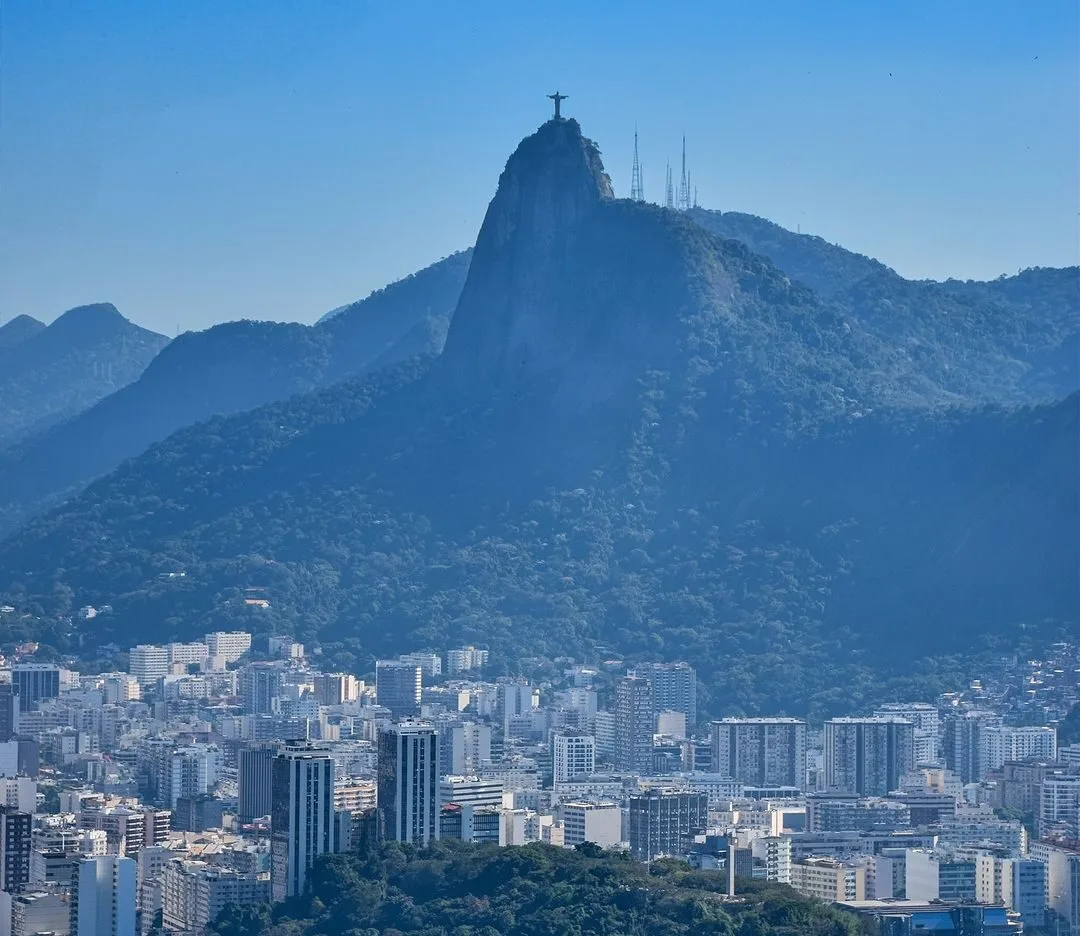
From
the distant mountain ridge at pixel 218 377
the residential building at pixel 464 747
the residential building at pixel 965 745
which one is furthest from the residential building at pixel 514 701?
the distant mountain ridge at pixel 218 377

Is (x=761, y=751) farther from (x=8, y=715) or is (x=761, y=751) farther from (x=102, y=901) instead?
(x=102, y=901)

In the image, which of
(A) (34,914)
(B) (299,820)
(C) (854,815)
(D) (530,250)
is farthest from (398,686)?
(A) (34,914)

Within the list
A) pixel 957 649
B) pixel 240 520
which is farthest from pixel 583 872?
pixel 240 520

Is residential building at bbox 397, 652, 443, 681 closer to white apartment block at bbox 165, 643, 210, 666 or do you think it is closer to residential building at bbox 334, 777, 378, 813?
white apartment block at bbox 165, 643, 210, 666

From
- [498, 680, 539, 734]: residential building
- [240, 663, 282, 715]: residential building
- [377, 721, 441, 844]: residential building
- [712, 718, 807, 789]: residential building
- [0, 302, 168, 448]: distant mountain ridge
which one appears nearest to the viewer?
[377, 721, 441, 844]: residential building

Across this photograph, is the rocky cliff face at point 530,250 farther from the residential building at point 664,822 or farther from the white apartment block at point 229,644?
the residential building at point 664,822

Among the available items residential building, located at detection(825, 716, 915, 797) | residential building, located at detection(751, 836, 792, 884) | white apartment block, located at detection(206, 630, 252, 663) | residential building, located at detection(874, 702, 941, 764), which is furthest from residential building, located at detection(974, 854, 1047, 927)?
white apartment block, located at detection(206, 630, 252, 663)

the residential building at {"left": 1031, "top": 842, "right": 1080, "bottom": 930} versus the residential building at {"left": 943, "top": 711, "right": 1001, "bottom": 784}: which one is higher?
the residential building at {"left": 943, "top": 711, "right": 1001, "bottom": 784}
